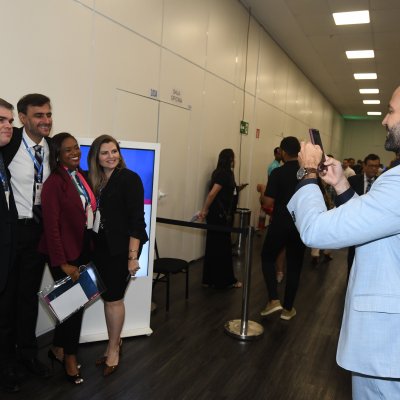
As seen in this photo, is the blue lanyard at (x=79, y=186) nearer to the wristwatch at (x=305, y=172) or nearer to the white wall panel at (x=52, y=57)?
the white wall panel at (x=52, y=57)

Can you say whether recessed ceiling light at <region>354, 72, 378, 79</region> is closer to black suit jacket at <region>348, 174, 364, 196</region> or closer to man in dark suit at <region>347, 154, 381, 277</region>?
man in dark suit at <region>347, 154, 381, 277</region>

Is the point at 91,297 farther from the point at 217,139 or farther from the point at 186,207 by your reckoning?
the point at 217,139

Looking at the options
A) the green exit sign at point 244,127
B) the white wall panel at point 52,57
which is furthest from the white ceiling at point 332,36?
the white wall panel at point 52,57

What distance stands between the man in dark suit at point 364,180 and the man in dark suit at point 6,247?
2490 mm

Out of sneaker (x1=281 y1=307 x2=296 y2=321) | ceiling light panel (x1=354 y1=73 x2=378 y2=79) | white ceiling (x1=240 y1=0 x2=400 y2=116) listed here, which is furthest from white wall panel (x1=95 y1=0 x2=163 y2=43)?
ceiling light panel (x1=354 y1=73 x2=378 y2=79)

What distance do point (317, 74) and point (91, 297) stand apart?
9.38 meters

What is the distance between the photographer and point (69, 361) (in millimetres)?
2365

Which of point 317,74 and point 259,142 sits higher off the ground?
point 317,74

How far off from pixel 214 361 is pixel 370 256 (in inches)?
74.9

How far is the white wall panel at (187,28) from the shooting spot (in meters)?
4.18

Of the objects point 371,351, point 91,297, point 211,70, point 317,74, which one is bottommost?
point 91,297

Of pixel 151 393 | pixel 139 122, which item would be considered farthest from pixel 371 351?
pixel 139 122

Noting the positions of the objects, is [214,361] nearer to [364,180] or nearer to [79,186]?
[79,186]

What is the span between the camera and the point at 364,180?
11.5 feet
